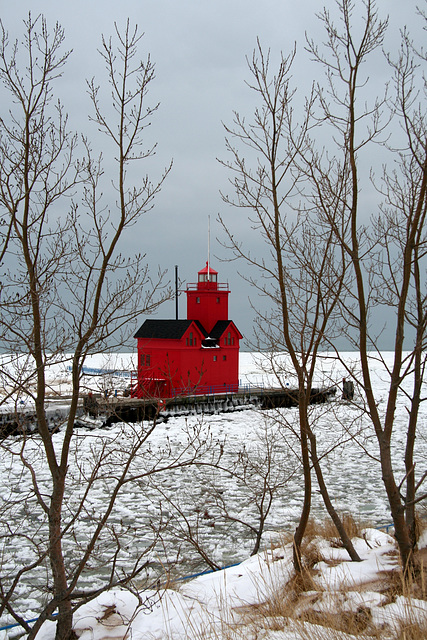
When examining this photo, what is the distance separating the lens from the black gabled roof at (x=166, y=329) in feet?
109

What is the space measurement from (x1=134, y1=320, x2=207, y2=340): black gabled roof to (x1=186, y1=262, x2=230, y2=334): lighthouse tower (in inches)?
36.8

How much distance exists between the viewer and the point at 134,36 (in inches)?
211

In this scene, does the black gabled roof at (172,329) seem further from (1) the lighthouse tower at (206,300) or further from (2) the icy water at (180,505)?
(2) the icy water at (180,505)

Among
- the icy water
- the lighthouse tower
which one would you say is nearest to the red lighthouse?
the lighthouse tower

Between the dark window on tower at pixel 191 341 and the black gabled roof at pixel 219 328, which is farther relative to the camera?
the black gabled roof at pixel 219 328

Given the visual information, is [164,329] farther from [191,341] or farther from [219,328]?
[219,328]

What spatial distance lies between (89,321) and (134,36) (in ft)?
9.07

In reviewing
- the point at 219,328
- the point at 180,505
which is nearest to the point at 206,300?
the point at 219,328

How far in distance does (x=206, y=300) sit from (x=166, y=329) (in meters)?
3.26

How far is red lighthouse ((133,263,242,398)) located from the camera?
109ft

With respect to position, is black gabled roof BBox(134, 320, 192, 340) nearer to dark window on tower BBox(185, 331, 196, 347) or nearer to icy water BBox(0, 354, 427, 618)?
dark window on tower BBox(185, 331, 196, 347)

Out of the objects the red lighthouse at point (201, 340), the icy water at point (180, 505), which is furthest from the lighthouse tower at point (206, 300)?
the icy water at point (180, 505)

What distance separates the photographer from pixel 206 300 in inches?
1395

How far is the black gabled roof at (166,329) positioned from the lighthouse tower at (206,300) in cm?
93
